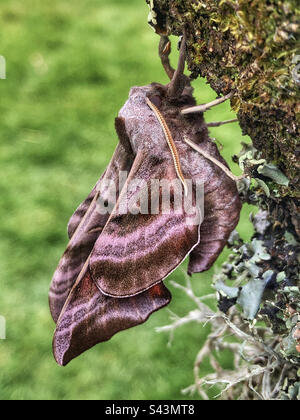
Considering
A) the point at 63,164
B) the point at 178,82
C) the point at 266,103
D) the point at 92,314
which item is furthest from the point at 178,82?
the point at 63,164

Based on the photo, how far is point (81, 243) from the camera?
2.44 feet

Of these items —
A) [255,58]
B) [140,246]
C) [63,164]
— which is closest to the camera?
[255,58]

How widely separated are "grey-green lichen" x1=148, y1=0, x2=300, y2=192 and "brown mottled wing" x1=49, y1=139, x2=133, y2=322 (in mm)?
183

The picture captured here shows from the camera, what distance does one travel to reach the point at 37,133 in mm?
1896

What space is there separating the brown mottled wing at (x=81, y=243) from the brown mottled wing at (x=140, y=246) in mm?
55

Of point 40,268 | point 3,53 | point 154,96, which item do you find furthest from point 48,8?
point 154,96

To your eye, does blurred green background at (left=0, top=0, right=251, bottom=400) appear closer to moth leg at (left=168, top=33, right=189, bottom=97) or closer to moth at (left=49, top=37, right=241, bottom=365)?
moth at (left=49, top=37, right=241, bottom=365)

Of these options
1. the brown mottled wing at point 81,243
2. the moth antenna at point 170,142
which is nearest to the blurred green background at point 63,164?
the brown mottled wing at point 81,243

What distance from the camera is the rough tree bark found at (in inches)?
20.2

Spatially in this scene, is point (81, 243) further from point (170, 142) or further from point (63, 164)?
point (63, 164)

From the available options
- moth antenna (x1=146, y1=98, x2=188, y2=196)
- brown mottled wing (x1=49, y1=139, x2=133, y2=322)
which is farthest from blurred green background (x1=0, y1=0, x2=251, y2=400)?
moth antenna (x1=146, y1=98, x2=188, y2=196)

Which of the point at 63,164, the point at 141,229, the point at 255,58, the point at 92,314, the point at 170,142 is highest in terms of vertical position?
the point at 255,58

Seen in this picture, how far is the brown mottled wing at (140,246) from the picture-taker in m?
0.67

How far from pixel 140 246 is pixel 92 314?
12cm
